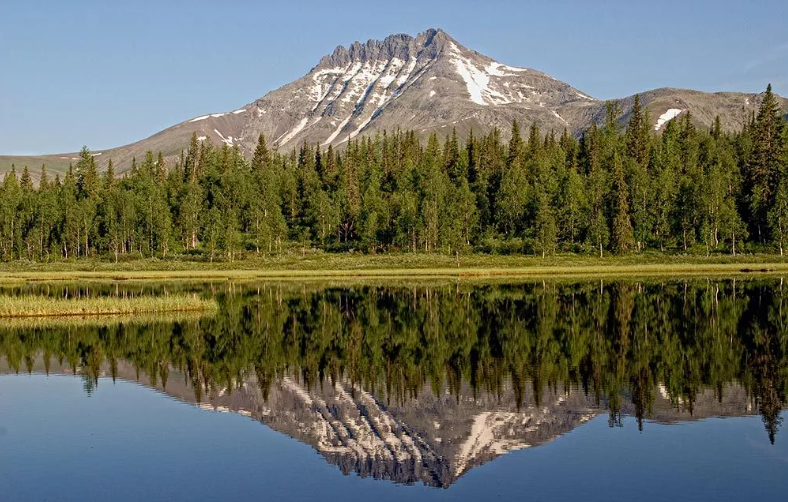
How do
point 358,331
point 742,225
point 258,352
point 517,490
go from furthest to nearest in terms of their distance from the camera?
point 742,225, point 358,331, point 258,352, point 517,490

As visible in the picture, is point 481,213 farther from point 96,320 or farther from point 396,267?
point 96,320

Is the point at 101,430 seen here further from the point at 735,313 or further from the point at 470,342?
the point at 735,313

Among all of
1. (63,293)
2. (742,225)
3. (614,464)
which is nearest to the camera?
(614,464)

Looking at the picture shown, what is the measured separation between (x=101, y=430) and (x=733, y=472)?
22.8 meters

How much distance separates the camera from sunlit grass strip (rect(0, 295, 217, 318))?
67875 mm

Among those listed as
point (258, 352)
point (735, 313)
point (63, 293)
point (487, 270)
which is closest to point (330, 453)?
point (258, 352)

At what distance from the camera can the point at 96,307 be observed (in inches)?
2699

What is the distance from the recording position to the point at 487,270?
131 metres

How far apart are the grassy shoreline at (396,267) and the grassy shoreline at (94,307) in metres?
53.2

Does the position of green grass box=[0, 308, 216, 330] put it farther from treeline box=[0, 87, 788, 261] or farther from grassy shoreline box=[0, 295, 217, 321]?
treeline box=[0, 87, 788, 261]

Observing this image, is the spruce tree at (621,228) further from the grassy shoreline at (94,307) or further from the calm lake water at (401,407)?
the grassy shoreline at (94,307)

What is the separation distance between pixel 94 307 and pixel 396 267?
81621 millimetres

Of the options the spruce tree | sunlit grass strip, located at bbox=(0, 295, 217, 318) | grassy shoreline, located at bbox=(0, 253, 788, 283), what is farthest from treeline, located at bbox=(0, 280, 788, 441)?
the spruce tree

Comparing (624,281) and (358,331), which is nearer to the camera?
(358,331)
